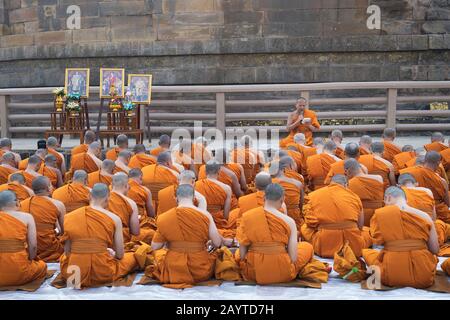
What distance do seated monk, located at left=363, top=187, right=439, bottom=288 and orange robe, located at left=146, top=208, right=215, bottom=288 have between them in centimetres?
186

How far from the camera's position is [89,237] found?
5938 millimetres

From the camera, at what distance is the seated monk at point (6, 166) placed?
9.12m

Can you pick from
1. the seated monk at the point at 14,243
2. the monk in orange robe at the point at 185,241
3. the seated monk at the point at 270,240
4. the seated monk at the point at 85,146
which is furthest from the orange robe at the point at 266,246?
the seated monk at the point at 85,146

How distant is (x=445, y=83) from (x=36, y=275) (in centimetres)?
1076

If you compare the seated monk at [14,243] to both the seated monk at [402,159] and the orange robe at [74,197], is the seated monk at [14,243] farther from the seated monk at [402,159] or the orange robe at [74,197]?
the seated monk at [402,159]

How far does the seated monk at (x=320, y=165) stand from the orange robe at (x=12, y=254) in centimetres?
500

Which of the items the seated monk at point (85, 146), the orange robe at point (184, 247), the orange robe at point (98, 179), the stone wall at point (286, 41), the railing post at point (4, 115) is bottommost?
the orange robe at point (184, 247)

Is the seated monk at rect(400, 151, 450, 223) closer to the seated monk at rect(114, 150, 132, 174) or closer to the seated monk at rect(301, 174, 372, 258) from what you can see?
the seated monk at rect(301, 174, 372, 258)

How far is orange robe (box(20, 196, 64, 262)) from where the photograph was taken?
6.73 meters

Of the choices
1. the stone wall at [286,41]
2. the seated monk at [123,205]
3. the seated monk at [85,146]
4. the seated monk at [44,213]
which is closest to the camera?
the seated monk at [44,213]

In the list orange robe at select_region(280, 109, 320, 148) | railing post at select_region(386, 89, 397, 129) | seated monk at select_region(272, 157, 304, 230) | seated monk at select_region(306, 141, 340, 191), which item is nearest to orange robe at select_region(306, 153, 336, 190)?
seated monk at select_region(306, 141, 340, 191)
